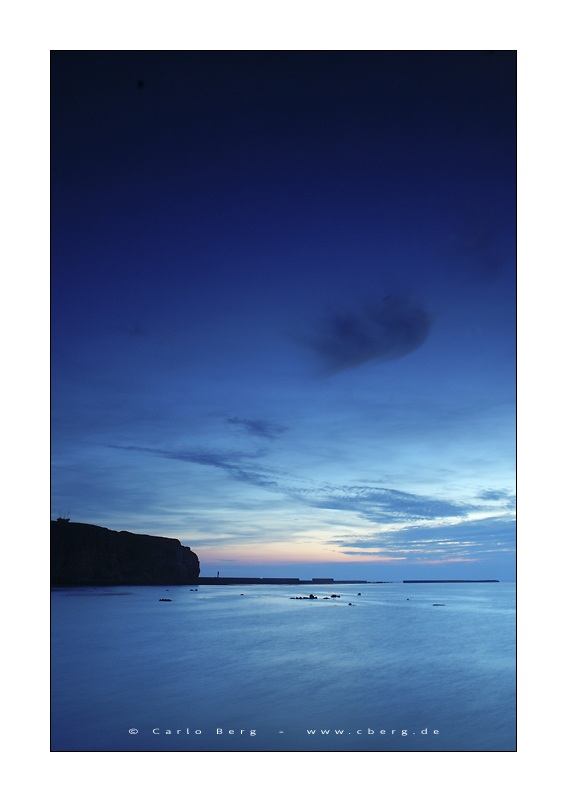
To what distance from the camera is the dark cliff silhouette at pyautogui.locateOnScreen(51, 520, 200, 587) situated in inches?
617

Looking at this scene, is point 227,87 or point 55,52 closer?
point 55,52

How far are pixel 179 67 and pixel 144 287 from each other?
2.35 m

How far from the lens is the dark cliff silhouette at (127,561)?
1567cm

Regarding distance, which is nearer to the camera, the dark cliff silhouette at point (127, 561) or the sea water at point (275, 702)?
the sea water at point (275, 702)

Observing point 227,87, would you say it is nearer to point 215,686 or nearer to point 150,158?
point 150,158

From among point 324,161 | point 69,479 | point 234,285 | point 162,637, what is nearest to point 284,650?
point 162,637

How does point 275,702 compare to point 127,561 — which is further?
point 127,561

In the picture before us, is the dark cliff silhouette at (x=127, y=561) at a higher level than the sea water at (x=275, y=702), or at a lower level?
lower

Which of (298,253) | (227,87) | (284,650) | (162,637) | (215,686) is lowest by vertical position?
(162,637)

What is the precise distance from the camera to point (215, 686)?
23.5ft

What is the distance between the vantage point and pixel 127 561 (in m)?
22.4

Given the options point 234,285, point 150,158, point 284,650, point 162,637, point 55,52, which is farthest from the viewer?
point 162,637

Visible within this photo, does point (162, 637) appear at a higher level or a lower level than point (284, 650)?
lower

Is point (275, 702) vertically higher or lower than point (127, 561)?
higher
